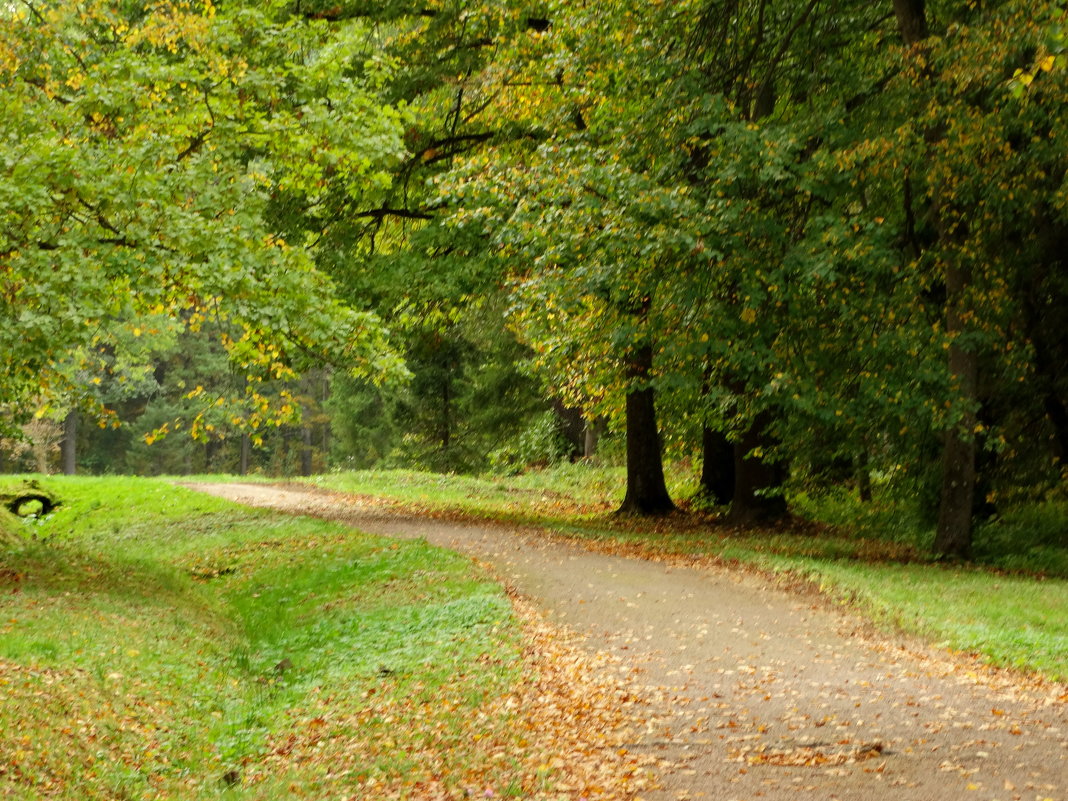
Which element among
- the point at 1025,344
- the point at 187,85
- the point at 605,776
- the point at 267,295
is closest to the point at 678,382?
the point at 1025,344

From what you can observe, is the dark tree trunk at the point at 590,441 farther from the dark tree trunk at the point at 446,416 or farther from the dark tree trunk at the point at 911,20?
the dark tree trunk at the point at 911,20

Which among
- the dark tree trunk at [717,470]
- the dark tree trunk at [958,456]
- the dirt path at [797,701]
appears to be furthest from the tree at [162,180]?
the dark tree trunk at [717,470]

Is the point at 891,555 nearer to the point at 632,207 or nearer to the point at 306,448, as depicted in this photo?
the point at 632,207

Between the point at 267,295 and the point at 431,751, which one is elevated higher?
the point at 267,295

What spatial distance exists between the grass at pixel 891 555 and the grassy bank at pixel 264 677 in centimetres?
424

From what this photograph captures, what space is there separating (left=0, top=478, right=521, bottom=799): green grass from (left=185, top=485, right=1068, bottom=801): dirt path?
3.87ft

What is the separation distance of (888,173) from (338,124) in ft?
24.6

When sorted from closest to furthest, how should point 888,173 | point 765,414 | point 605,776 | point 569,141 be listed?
1. point 605,776
2. point 888,173
3. point 569,141
4. point 765,414

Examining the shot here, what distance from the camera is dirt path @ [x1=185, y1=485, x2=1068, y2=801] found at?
5980 millimetres

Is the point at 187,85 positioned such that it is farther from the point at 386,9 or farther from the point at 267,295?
the point at 386,9

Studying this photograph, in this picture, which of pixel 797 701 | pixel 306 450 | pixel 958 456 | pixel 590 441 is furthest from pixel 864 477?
pixel 306 450

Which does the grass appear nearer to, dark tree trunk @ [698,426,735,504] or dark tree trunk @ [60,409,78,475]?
dark tree trunk @ [698,426,735,504]

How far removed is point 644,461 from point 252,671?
11891 mm

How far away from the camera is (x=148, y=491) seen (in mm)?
25078
